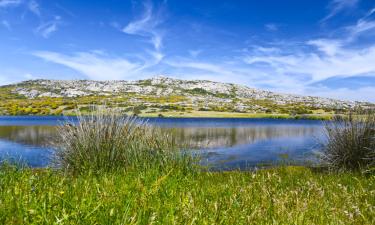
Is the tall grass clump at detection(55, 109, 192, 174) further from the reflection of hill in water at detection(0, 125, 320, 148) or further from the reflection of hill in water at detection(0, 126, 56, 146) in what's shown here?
the reflection of hill in water at detection(0, 126, 56, 146)

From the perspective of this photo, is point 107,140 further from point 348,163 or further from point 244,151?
A: point 244,151

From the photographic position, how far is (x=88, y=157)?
33.2ft

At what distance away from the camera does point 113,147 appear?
10.2 meters

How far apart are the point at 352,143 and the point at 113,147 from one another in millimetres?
8392

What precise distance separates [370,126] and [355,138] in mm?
694

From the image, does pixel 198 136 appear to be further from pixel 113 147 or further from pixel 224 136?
pixel 113 147

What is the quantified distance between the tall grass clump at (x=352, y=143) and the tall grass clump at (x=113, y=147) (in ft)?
22.0

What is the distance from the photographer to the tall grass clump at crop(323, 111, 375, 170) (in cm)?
1388

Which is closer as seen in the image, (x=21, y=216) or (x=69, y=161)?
(x=21, y=216)

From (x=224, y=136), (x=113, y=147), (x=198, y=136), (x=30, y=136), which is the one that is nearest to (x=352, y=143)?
(x=113, y=147)

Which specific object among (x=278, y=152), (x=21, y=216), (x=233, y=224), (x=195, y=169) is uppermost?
(x=21, y=216)

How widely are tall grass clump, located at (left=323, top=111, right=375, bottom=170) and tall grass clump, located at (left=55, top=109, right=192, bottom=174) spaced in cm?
671

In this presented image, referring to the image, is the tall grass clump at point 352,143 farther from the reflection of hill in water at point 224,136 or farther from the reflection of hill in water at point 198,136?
the reflection of hill in water at point 224,136

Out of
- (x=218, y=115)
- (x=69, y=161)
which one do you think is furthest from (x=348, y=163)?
(x=218, y=115)
